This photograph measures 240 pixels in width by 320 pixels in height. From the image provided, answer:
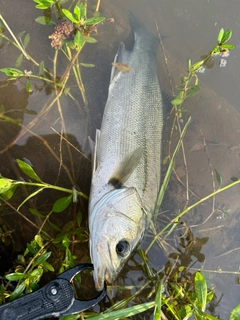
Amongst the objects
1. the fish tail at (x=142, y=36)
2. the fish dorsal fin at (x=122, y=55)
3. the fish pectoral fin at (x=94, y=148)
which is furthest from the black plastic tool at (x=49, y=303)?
the fish tail at (x=142, y=36)

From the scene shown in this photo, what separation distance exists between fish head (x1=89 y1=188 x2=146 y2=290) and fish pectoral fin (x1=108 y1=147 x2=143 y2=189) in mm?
Result: 71

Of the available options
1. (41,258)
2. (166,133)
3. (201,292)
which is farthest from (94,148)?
(201,292)

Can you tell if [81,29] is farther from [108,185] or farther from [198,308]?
[198,308]

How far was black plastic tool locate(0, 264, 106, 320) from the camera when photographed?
6.18 feet

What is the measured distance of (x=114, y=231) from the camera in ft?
7.14

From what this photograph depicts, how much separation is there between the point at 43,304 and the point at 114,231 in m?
0.63

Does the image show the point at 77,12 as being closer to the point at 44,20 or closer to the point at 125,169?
the point at 44,20

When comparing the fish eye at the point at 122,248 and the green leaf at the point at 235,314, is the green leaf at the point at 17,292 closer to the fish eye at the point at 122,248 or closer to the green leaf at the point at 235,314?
the fish eye at the point at 122,248

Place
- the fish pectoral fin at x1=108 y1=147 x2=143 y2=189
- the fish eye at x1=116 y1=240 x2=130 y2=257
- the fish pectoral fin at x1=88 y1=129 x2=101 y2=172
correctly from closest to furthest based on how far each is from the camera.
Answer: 1. the fish eye at x1=116 y1=240 x2=130 y2=257
2. the fish pectoral fin at x1=108 y1=147 x2=143 y2=189
3. the fish pectoral fin at x1=88 y1=129 x2=101 y2=172

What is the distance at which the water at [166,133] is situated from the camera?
271 centimetres

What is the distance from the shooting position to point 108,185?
7.74 ft

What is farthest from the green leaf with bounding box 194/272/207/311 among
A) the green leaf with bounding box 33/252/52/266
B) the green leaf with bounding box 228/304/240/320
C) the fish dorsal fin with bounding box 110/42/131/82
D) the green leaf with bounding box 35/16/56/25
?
the green leaf with bounding box 35/16/56/25

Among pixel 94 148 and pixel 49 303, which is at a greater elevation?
pixel 94 148

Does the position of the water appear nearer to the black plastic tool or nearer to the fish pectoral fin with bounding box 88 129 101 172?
the fish pectoral fin with bounding box 88 129 101 172
